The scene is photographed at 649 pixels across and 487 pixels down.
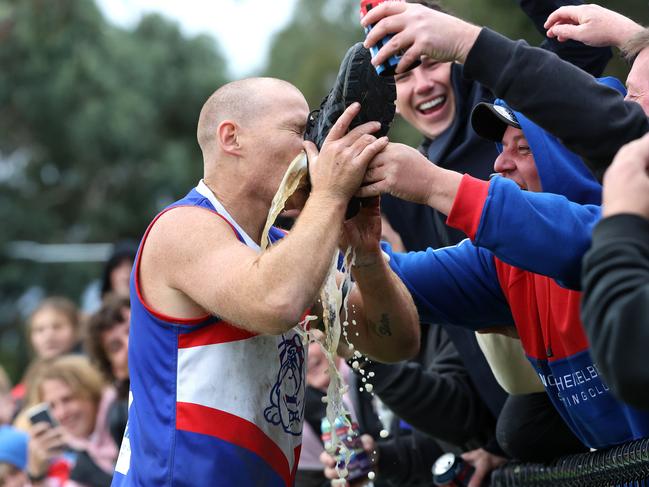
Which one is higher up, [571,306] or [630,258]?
[630,258]

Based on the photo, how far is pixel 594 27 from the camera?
392 cm

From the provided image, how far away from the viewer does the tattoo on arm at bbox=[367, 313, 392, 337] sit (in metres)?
4.07

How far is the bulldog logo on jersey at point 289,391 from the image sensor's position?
3803 millimetres

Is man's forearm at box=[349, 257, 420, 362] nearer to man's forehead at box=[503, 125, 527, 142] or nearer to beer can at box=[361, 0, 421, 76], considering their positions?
man's forehead at box=[503, 125, 527, 142]

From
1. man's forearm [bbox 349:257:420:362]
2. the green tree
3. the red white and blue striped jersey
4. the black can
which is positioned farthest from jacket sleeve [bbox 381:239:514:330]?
the green tree

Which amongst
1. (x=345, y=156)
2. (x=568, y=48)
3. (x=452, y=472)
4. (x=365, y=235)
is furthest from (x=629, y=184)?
(x=452, y=472)

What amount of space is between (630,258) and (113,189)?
24742 mm

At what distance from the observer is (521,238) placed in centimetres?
306

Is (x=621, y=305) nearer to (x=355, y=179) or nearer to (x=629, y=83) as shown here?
(x=355, y=179)

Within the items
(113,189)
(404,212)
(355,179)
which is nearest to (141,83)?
(113,189)

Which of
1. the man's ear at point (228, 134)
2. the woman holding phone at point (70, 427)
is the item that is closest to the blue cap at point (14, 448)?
the woman holding phone at point (70, 427)

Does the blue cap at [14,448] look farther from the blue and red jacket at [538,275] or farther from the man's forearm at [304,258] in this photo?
the man's forearm at [304,258]

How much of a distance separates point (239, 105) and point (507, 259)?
1.29 meters

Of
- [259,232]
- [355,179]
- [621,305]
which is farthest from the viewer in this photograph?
[259,232]
